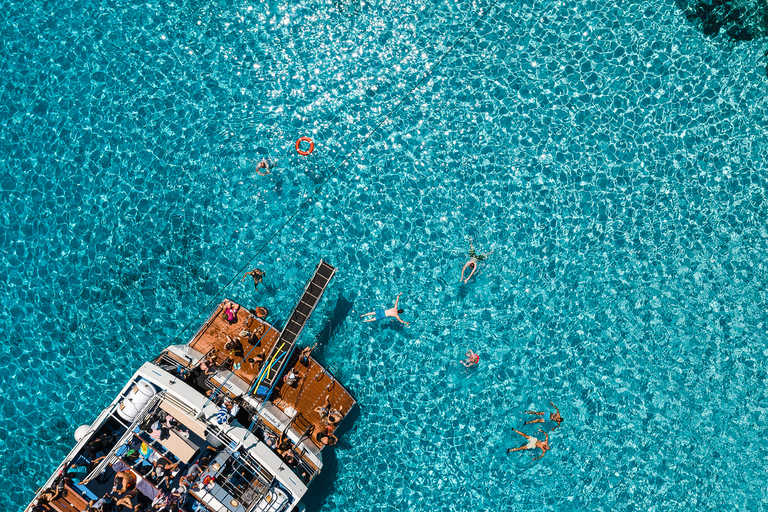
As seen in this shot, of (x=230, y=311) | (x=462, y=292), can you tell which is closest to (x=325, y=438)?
(x=230, y=311)

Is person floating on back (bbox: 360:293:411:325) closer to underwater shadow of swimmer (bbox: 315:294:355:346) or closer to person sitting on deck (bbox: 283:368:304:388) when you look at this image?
underwater shadow of swimmer (bbox: 315:294:355:346)

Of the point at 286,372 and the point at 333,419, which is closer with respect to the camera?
the point at 333,419

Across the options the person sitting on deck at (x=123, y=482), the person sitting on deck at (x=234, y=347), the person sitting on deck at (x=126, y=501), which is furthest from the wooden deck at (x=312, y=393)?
the person sitting on deck at (x=126, y=501)

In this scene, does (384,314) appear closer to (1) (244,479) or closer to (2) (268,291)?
(2) (268,291)

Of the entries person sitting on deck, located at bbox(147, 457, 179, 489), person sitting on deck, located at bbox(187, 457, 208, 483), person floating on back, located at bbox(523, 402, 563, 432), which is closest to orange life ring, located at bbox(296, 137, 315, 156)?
person sitting on deck, located at bbox(187, 457, 208, 483)

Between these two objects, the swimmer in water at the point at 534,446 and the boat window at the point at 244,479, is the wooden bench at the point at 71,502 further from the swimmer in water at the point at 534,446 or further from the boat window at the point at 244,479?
the swimmer in water at the point at 534,446

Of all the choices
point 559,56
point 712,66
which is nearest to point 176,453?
point 559,56
